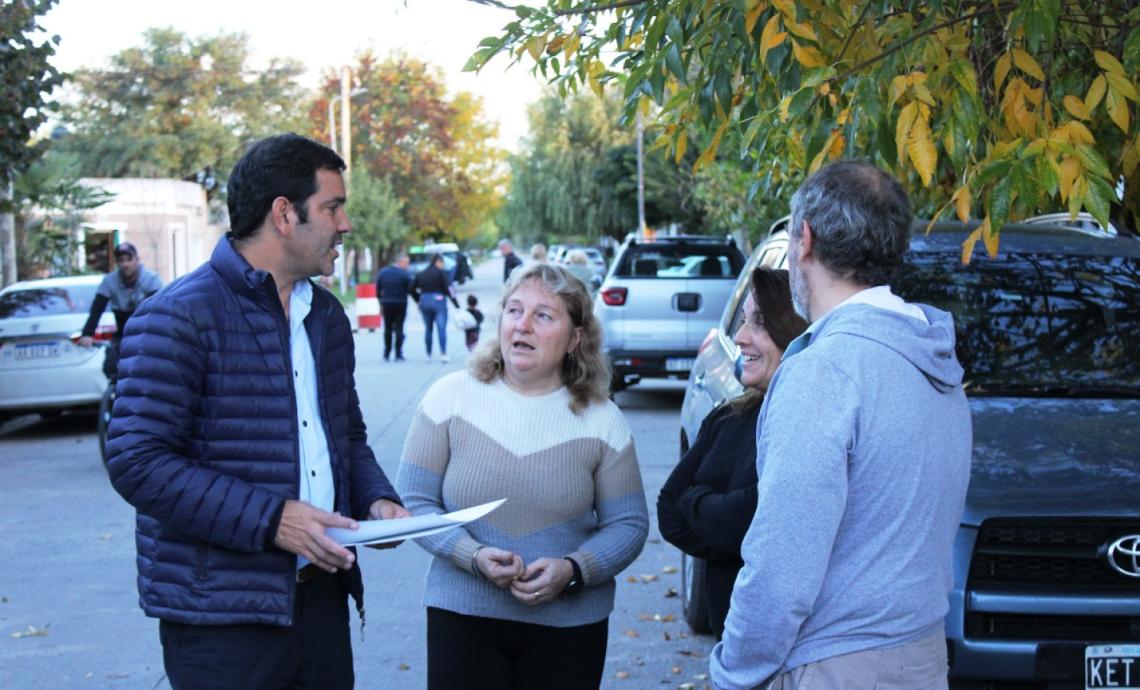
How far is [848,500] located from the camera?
2412 millimetres

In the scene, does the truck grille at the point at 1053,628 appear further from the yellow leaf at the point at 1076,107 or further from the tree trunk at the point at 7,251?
the tree trunk at the point at 7,251

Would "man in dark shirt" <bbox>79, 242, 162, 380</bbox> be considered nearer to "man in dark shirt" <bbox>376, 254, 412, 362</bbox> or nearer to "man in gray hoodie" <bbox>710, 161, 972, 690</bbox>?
"man in gray hoodie" <bbox>710, 161, 972, 690</bbox>

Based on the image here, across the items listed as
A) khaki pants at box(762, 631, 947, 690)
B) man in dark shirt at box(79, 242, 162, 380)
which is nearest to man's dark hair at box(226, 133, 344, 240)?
khaki pants at box(762, 631, 947, 690)

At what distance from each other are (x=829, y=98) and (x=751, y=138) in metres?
0.45

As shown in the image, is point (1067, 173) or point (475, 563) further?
point (1067, 173)

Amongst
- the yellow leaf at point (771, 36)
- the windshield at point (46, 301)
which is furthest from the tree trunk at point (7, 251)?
the yellow leaf at point (771, 36)

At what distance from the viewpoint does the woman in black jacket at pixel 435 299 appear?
75.0ft

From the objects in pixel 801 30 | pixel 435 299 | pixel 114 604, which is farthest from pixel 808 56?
pixel 435 299

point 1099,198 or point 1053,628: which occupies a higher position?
point 1099,198

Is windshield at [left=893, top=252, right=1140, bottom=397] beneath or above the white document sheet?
above

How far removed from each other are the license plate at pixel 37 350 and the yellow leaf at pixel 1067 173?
1174cm

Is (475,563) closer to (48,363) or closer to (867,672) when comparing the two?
(867,672)

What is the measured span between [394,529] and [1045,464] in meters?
2.20

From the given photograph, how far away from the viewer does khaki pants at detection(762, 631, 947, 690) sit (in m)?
2.45
